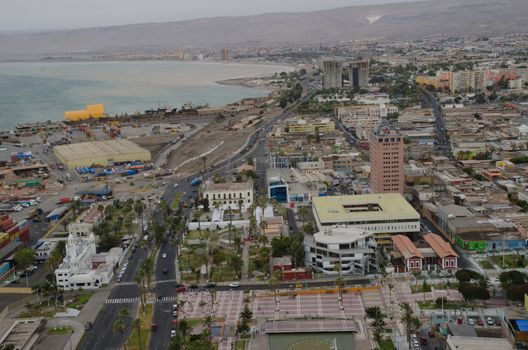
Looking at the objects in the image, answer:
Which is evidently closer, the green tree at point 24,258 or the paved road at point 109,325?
the paved road at point 109,325

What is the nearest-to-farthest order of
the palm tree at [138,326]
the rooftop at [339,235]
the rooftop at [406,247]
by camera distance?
the palm tree at [138,326], the rooftop at [406,247], the rooftop at [339,235]

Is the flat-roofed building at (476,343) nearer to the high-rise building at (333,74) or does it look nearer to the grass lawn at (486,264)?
the grass lawn at (486,264)

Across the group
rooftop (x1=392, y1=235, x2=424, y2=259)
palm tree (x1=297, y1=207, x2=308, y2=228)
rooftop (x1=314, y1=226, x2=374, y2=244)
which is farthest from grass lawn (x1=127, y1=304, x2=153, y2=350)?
palm tree (x1=297, y1=207, x2=308, y2=228)

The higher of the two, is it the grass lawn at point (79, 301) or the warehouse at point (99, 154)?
the warehouse at point (99, 154)

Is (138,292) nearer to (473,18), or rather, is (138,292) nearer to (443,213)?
(443,213)

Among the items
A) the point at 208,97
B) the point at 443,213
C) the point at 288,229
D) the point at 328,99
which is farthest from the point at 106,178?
the point at 208,97

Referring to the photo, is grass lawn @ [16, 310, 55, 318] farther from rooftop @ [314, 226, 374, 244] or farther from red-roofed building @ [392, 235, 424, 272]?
red-roofed building @ [392, 235, 424, 272]

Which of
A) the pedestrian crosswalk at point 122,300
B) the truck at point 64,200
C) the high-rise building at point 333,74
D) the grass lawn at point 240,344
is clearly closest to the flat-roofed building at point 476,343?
the grass lawn at point 240,344
